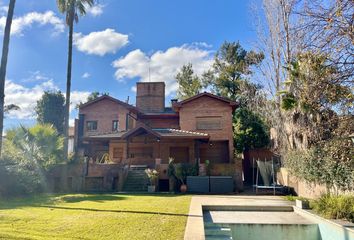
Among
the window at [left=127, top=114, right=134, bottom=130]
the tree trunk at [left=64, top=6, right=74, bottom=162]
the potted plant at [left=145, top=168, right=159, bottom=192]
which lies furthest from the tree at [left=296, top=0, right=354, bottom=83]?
the window at [left=127, top=114, right=134, bottom=130]

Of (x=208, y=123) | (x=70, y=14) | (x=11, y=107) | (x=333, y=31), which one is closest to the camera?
(x=333, y=31)

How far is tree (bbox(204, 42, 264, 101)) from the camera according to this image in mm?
37184

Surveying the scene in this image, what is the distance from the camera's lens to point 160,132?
2431cm

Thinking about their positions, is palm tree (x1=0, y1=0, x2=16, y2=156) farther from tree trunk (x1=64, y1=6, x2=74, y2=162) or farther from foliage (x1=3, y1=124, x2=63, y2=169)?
tree trunk (x1=64, y1=6, x2=74, y2=162)

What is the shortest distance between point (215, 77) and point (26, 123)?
27745 millimetres

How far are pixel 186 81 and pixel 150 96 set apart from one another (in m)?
13.1

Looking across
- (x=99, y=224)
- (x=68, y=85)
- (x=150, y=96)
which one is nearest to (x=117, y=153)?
(x=68, y=85)

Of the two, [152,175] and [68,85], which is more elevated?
[68,85]

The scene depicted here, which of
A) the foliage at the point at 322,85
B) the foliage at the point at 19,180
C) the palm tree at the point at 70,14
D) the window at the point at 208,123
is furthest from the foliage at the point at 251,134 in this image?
the foliage at the point at 19,180

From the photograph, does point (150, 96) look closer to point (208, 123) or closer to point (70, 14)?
Result: point (208, 123)

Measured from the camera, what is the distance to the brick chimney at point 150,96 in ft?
110

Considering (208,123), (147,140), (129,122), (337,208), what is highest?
(129,122)

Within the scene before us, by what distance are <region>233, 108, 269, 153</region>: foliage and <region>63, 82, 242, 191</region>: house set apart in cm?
302

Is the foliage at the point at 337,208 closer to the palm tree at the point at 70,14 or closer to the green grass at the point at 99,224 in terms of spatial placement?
the green grass at the point at 99,224
